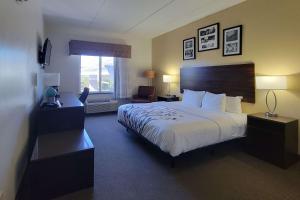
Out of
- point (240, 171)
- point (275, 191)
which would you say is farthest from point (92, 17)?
point (275, 191)

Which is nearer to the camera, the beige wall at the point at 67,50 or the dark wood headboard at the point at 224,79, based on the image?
the dark wood headboard at the point at 224,79

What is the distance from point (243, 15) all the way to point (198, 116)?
215cm

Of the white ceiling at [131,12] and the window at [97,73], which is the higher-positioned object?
the white ceiling at [131,12]

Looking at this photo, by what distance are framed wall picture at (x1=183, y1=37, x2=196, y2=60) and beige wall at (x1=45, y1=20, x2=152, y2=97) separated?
2096 millimetres

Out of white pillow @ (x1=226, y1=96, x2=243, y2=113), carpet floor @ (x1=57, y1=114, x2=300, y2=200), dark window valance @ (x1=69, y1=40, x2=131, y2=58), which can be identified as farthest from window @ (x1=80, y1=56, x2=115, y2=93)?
Result: white pillow @ (x1=226, y1=96, x2=243, y2=113)

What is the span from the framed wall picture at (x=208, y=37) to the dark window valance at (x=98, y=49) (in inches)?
105

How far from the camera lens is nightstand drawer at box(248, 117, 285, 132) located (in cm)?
260

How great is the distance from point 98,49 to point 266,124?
16.4ft

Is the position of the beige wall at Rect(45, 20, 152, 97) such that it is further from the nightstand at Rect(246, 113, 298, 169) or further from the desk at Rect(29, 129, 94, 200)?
the nightstand at Rect(246, 113, 298, 169)

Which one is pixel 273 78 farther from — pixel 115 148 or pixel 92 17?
pixel 92 17

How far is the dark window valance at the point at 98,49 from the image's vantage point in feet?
18.1

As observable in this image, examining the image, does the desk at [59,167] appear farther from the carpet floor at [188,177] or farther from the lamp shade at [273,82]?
the lamp shade at [273,82]

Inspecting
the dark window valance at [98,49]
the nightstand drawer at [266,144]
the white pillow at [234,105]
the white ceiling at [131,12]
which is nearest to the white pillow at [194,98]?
the white pillow at [234,105]

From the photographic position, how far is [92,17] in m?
4.52
